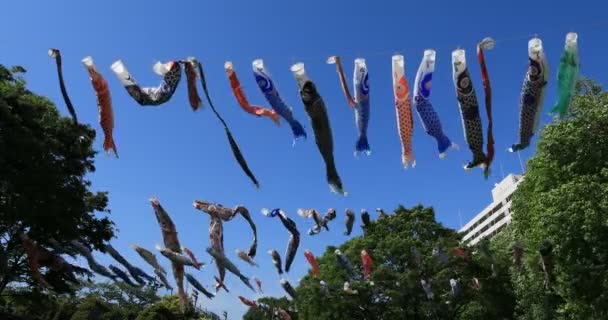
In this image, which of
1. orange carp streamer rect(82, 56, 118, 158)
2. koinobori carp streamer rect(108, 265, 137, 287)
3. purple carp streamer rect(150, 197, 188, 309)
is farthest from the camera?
koinobori carp streamer rect(108, 265, 137, 287)

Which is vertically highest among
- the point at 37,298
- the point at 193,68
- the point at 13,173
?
the point at 13,173

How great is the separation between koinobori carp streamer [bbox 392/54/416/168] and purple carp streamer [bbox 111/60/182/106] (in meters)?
3.47

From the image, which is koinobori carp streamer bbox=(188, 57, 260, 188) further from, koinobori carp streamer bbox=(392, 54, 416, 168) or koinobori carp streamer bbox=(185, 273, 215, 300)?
koinobori carp streamer bbox=(185, 273, 215, 300)

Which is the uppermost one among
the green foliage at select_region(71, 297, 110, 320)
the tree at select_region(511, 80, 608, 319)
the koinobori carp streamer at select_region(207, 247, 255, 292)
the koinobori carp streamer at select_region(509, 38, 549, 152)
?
the tree at select_region(511, 80, 608, 319)

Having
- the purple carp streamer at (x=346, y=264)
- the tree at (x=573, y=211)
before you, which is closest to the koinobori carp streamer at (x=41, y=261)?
the purple carp streamer at (x=346, y=264)

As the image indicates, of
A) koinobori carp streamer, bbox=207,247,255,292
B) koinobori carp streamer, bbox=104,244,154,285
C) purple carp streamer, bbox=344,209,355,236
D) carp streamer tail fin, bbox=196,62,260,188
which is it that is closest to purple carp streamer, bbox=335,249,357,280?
purple carp streamer, bbox=344,209,355,236

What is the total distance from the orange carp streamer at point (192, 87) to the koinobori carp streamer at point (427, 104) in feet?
11.5

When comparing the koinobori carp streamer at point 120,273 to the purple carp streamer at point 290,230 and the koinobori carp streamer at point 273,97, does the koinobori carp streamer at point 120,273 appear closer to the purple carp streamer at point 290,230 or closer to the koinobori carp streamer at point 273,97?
the purple carp streamer at point 290,230

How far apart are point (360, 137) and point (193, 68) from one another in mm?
2930

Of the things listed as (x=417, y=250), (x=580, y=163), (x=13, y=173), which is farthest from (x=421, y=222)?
(x=13, y=173)

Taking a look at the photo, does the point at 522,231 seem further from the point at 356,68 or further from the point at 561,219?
the point at 356,68

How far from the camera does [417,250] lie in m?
24.9

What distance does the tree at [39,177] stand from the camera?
606 inches

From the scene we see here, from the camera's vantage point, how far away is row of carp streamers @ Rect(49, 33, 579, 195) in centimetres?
774
